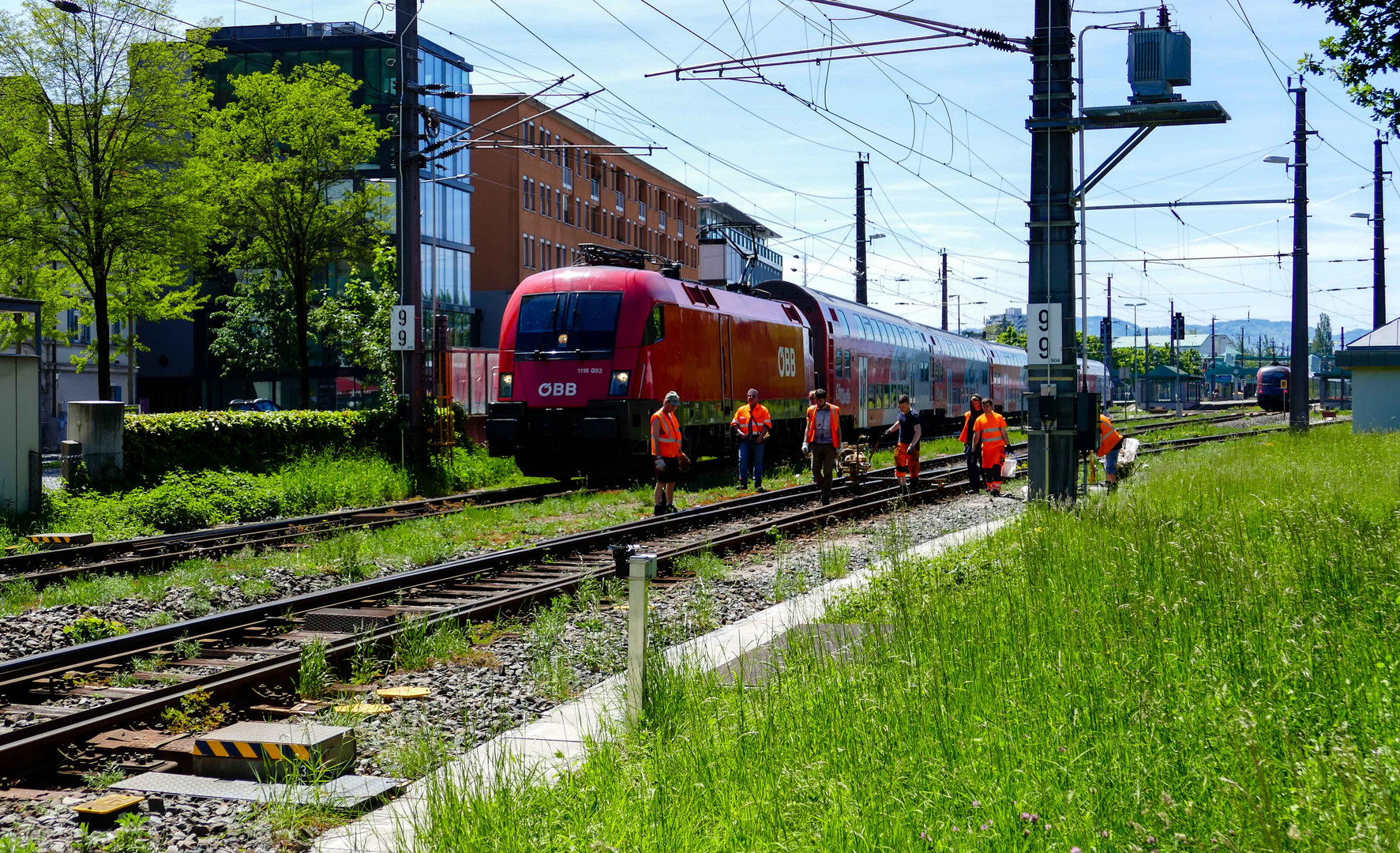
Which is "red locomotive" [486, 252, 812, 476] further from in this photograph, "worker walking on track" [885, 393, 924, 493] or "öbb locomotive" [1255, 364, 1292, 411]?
"öbb locomotive" [1255, 364, 1292, 411]

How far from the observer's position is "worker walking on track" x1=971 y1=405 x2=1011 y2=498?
20438mm

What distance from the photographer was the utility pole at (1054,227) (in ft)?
47.7

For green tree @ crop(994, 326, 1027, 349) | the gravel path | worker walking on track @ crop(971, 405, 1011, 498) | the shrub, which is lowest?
the gravel path

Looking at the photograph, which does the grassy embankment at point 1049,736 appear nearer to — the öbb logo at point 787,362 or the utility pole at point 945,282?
the öbb logo at point 787,362

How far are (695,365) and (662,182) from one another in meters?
Answer: 68.0

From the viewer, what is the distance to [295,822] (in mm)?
5062

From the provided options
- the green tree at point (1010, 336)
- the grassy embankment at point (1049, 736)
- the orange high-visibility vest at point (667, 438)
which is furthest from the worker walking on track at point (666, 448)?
the green tree at point (1010, 336)

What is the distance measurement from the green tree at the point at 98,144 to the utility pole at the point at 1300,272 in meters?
28.0

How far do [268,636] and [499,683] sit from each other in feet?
7.74

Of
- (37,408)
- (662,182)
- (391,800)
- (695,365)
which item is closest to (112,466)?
(37,408)

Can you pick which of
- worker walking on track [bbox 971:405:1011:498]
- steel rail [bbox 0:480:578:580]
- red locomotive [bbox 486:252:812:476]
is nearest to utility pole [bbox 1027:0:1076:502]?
worker walking on track [bbox 971:405:1011:498]

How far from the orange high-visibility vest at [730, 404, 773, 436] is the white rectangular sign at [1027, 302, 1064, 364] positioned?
284 inches

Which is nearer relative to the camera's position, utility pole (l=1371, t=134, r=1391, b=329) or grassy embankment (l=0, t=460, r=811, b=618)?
grassy embankment (l=0, t=460, r=811, b=618)

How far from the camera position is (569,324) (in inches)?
816
